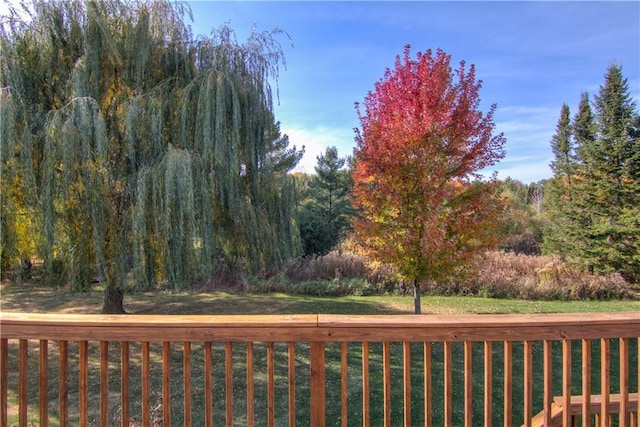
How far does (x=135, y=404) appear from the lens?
11.5 ft

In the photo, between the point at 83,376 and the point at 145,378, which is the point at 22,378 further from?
the point at 145,378

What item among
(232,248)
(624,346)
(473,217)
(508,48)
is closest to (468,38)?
(508,48)

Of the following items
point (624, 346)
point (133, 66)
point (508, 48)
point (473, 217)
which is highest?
point (508, 48)

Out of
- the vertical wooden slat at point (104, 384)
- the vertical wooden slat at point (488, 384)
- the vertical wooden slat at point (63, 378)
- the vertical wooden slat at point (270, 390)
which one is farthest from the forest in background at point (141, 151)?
the vertical wooden slat at point (488, 384)

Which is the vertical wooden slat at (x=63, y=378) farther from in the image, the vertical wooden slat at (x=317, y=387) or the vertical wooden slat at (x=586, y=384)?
the vertical wooden slat at (x=586, y=384)

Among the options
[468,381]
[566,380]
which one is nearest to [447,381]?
[468,381]

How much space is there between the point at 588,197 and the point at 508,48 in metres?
9.72

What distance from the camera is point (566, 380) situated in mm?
1609

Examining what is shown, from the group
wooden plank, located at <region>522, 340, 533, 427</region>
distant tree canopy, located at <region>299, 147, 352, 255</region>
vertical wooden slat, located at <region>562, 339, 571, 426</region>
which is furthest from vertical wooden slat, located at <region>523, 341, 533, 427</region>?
distant tree canopy, located at <region>299, 147, 352, 255</region>

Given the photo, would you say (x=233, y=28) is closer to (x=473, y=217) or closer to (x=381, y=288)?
(x=473, y=217)

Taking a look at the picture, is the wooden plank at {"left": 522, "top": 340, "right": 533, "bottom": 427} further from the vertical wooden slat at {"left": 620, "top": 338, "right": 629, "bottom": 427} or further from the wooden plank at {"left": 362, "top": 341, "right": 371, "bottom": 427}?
the wooden plank at {"left": 362, "top": 341, "right": 371, "bottom": 427}

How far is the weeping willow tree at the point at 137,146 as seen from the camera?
4.72 m

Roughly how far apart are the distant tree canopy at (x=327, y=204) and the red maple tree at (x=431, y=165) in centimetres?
770

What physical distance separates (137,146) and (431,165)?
4677 millimetres
